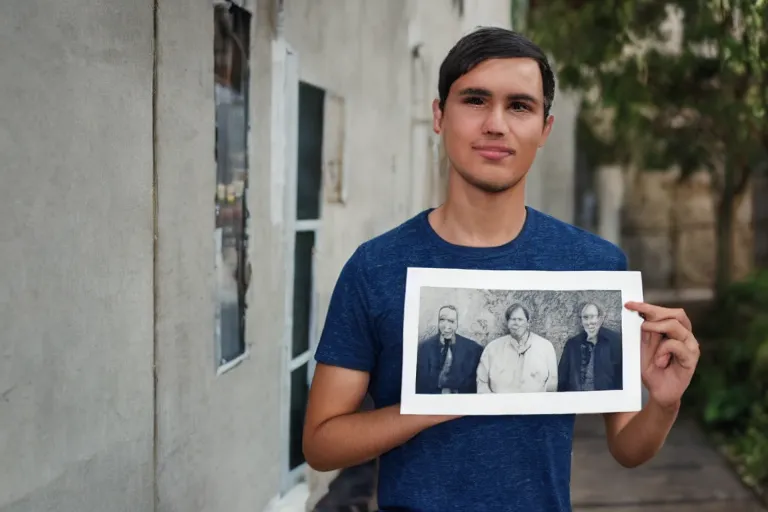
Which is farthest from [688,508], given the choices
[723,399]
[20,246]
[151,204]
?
[20,246]

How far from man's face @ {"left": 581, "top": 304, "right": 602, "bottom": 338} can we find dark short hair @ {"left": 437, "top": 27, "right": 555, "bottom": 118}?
413mm

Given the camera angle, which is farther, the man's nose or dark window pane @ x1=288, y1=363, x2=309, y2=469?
dark window pane @ x1=288, y1=363, x2=309, y2=469

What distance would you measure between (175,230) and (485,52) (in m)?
0.64

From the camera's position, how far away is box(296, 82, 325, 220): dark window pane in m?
2.30

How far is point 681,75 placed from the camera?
18.7 ft

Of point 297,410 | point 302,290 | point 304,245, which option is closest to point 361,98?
point 304,245

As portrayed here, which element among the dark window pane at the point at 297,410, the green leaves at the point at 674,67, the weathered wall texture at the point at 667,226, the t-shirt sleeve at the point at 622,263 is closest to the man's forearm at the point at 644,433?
the t-shirt sleeve at the point at 622,263

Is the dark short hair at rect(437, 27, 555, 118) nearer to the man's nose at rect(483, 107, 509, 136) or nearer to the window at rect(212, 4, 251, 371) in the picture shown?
the man's nose at rect(483, 107, 509, 136)

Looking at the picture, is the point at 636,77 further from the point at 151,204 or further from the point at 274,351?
the point at 151,204

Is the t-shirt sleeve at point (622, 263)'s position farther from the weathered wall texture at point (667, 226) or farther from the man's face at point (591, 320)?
the weathered wall texture at point (667, 226)

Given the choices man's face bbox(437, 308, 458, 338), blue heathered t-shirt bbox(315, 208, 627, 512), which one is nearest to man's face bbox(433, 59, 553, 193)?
blue heathered t-shirt bbox(315, 208, 627, 512)

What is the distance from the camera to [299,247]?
2350 mm

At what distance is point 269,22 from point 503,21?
2.16 metres

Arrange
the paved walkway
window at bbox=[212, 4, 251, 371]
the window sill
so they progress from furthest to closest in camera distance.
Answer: the paved walkway
the window sill
window at bbox=[212, 4, 251, 371]
